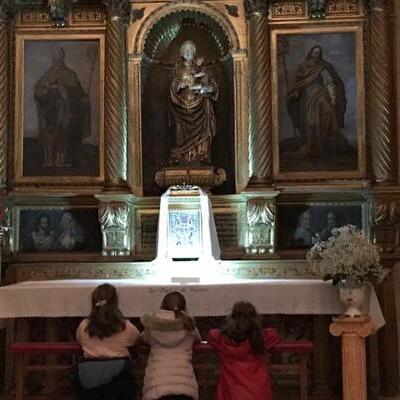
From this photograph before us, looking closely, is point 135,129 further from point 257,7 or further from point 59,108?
point 257,7

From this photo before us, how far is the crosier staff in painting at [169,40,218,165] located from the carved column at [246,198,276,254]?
1.06 metres

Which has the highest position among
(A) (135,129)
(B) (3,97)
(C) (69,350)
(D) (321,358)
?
(B) (3,97)

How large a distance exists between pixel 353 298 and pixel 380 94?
3.81m

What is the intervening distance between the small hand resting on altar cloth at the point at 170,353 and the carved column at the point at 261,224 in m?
4.17

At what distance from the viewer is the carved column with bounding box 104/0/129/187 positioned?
37.7ft

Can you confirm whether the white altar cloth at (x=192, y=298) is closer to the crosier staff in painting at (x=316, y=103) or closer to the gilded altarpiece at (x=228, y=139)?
the gilded altarpiece at (x=228, y=139)

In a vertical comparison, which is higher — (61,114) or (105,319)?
(61,114)

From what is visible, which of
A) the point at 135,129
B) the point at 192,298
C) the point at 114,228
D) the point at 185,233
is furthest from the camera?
the point at 135,129

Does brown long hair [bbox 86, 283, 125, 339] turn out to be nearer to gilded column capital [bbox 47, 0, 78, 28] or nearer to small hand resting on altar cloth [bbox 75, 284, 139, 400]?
small hand resting on altar cloth [bbox 75, 284, 139, 400]

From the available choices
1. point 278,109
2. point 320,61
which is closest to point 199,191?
point 278,109

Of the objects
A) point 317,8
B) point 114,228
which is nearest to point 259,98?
point 317,8

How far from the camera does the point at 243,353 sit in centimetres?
692

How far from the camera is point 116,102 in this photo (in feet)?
37.8

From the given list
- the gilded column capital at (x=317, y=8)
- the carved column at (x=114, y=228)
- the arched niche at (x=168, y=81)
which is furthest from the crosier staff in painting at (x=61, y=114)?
the gilded column capital at (x=317, y=8)
